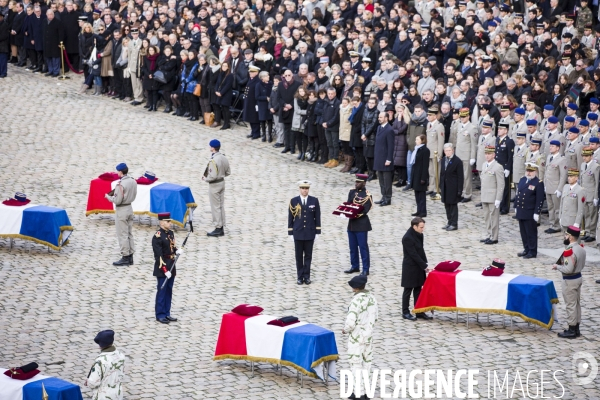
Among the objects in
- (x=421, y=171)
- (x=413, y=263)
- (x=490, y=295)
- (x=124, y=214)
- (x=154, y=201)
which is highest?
(x=421, y=171)

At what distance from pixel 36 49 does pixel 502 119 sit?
18.0m

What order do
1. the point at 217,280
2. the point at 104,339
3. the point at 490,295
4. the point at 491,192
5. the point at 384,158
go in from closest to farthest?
the point at 104,339, the point at 490,295, the point at 217,280, the point at 491,192, the point at 384,158

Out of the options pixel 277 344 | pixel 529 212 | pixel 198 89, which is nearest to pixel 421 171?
pixel 529 212

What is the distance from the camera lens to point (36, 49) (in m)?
35.2

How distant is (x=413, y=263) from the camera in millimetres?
16812

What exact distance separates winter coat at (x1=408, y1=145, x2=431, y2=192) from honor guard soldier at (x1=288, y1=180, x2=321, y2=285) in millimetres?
4080

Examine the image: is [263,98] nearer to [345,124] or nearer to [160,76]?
[345,124]

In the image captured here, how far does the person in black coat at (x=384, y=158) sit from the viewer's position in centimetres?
2342

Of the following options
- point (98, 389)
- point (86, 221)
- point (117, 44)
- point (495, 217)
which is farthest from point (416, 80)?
point (98, 389)

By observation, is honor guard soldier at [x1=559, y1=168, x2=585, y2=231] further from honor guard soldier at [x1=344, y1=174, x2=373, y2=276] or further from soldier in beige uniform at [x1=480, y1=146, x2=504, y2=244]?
honor guard soldier at [x1=344, y1=174, x2=373, y2=276]

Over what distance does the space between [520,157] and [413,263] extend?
21.1 ft

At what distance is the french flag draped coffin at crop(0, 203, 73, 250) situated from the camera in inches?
789

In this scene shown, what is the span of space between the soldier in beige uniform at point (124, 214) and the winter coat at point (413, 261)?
5392 millimetres

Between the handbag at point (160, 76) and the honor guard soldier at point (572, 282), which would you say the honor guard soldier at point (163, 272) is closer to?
the honor guard soldier at point (572, 282)
